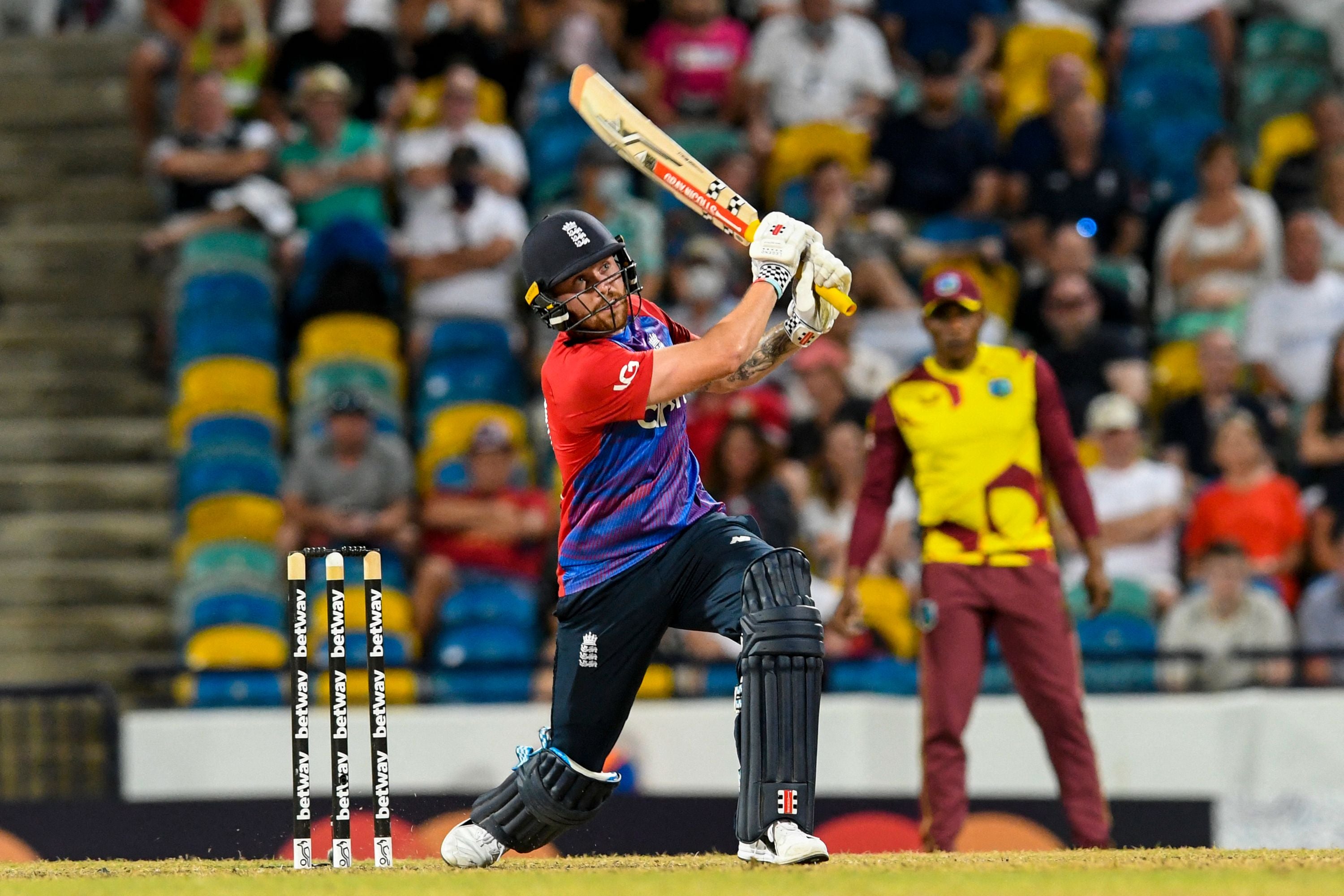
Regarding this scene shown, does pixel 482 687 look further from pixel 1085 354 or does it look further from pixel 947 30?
pixel 947 30

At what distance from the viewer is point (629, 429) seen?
6.32m

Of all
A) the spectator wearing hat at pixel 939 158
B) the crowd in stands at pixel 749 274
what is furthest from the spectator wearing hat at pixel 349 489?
the spectator wearing hat at pixel 939 158

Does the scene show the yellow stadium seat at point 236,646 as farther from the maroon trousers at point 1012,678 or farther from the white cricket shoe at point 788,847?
the white cricket shoe at point 788,847

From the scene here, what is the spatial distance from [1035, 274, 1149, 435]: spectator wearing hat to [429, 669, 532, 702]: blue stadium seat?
3417 millimetres

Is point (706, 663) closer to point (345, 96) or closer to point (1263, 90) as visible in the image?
point (345, 96)

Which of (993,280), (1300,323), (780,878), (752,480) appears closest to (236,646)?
(752,480)

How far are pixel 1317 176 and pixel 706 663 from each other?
17.9ft

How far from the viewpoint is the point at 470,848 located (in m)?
6.48

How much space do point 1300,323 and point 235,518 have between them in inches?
240

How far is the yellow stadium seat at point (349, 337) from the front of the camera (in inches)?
480

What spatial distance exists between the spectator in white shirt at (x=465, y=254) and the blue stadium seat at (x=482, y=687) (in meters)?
2.77

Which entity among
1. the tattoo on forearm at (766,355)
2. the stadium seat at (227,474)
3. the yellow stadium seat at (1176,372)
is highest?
the yellow stadium seat at (1176,372)

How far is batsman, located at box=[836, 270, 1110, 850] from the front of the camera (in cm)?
796

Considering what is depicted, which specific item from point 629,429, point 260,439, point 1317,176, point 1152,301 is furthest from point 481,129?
point 629,429
